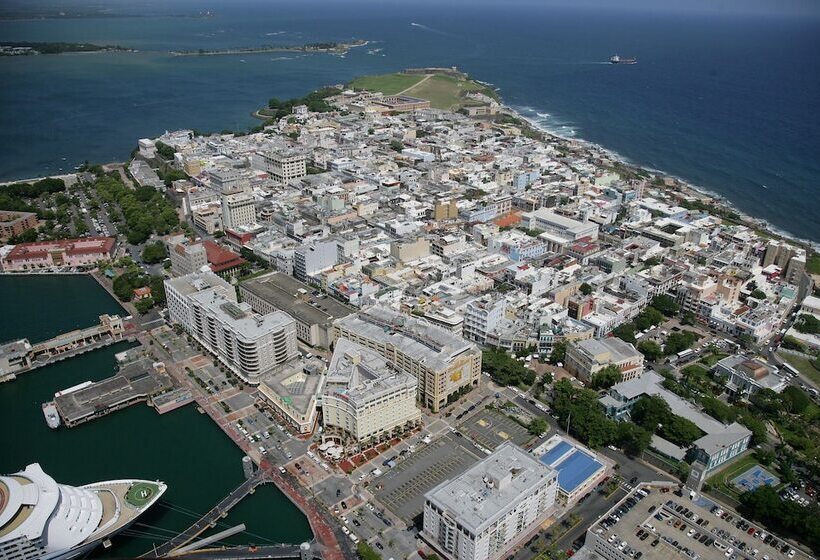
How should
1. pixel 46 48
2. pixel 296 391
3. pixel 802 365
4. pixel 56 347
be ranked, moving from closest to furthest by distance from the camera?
pixel 296 391 → pixel 56 347 → pixel 802 365 → pixel 46 48

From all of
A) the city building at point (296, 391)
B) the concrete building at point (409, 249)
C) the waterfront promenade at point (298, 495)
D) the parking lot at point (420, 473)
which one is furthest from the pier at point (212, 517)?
the concrete building at point (409, 249)

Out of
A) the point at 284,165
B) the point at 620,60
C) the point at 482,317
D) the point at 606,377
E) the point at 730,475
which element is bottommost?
the point at 730,475

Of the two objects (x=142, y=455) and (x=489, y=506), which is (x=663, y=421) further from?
(x=142, y=455)

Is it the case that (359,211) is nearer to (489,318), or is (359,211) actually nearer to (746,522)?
(489,318)

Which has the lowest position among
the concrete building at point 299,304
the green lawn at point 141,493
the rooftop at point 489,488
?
the green lawn at point 141,493

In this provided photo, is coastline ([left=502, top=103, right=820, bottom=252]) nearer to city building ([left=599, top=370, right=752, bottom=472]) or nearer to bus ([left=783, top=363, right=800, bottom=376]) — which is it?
bus ([left=783, top=363, right=800, bottom=376])

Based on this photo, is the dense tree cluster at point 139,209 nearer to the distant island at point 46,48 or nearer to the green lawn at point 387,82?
the green lawn at point 387,82

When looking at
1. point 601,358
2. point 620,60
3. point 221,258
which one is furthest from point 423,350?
point 620,60
